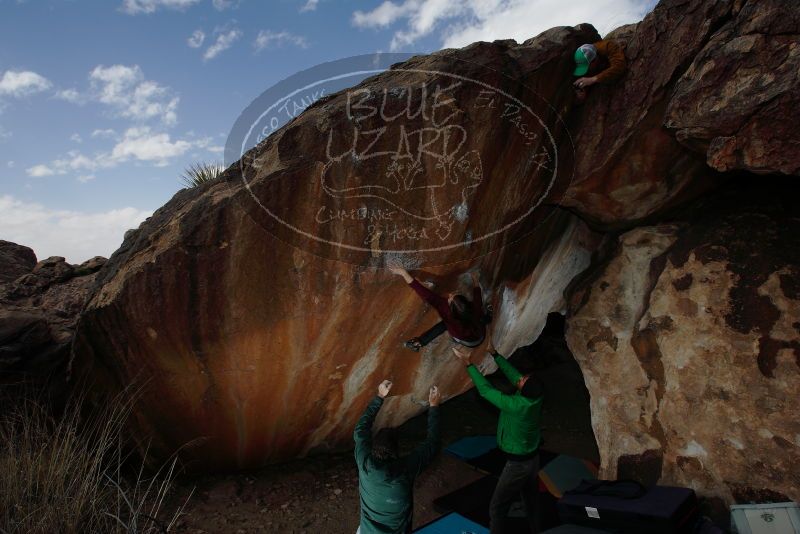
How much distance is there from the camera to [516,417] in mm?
3455

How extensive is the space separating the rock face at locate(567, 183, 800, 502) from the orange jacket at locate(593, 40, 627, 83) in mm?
1239

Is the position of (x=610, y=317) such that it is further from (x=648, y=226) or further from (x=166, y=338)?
(x=166, y=338)

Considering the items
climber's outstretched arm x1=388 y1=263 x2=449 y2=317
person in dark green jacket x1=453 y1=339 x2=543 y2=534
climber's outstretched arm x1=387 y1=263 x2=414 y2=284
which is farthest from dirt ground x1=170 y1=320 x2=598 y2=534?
climber's outstretched arm x1=387 y1=263 x2=414 y2=284

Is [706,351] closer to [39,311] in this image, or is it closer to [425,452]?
[425,452]

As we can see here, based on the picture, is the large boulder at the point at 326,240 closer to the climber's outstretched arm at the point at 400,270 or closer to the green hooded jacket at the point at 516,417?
the climber's outstretched arm at the point at 400,270

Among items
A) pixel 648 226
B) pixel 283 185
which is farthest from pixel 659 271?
pixel 283 185

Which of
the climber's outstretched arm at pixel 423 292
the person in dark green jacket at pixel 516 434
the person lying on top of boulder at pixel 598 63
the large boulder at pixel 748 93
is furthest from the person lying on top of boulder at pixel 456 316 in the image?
the large boulder at pixel 748 93

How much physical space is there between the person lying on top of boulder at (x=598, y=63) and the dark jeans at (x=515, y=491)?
2.84 meters

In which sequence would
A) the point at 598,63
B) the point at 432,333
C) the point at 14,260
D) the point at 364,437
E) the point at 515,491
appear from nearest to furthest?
1. the point at 364,437
2. the point at 515,491
3. the point at 598,63
4. the point at 432,333
5. the point at 14,260

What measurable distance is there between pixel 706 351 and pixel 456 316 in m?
1.82

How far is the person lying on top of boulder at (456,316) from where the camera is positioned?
3.98 metres

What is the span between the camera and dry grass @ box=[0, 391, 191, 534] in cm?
314

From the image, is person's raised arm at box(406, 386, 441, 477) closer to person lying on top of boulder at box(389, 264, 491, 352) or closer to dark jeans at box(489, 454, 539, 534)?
dark jeans at box(489, 454, 539, 534)

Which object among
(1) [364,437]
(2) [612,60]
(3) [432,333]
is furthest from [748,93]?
(1) [364,437]
